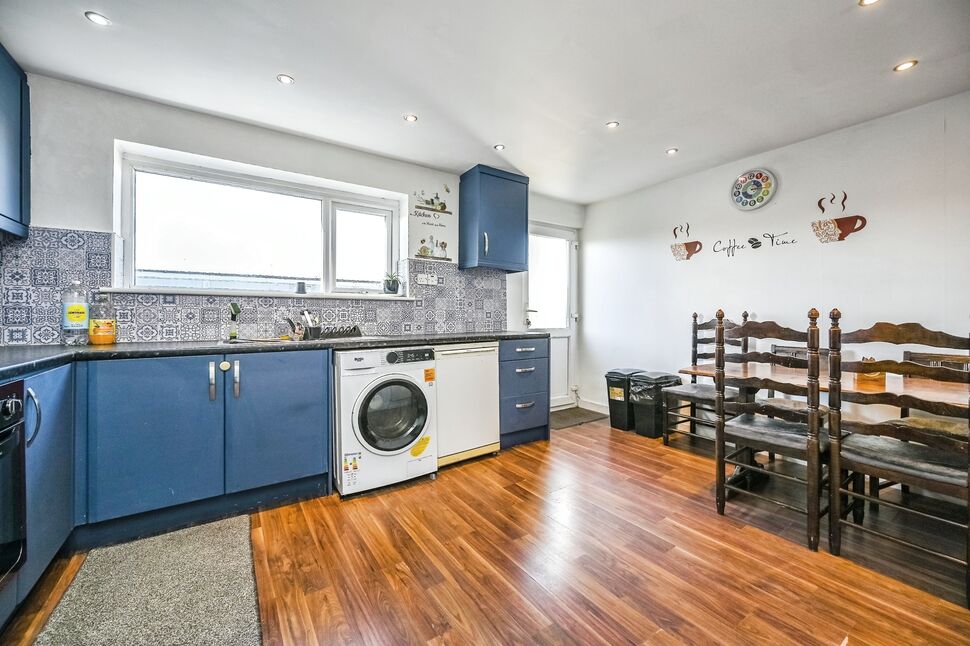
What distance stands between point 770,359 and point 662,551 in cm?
105

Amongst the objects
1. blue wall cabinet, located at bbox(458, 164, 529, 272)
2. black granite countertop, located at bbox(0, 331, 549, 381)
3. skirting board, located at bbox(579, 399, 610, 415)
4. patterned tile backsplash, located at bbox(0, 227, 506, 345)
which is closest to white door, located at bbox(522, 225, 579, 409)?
skirting board, located at bbox(579, 399, 610, 415)

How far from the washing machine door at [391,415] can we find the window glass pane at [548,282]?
2.06 metres

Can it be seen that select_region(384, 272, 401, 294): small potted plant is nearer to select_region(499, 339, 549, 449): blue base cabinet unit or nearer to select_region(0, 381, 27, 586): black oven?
select_region(499, 339, 549, 449): blue base cabinet unit

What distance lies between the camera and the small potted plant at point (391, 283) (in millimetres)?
3180

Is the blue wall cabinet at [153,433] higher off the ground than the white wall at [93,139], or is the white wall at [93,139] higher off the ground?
the white wall at [93,139]

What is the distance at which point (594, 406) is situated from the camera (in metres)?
4.40

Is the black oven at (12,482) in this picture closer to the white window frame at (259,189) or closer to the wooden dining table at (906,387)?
the white window frame at (259,189)

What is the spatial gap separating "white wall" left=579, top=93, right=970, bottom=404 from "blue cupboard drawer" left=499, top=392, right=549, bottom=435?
4.39 ft

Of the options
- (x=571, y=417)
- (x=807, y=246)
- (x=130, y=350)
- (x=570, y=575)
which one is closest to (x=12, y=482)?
(x=130, y=350)

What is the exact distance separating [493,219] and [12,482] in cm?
304

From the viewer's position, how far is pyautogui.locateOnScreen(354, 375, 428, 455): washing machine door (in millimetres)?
2270

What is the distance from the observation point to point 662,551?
1.72 m

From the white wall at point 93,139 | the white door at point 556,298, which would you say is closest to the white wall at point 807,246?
the white door at point 556,298

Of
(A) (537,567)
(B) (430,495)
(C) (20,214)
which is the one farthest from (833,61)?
(C) (20,214)
